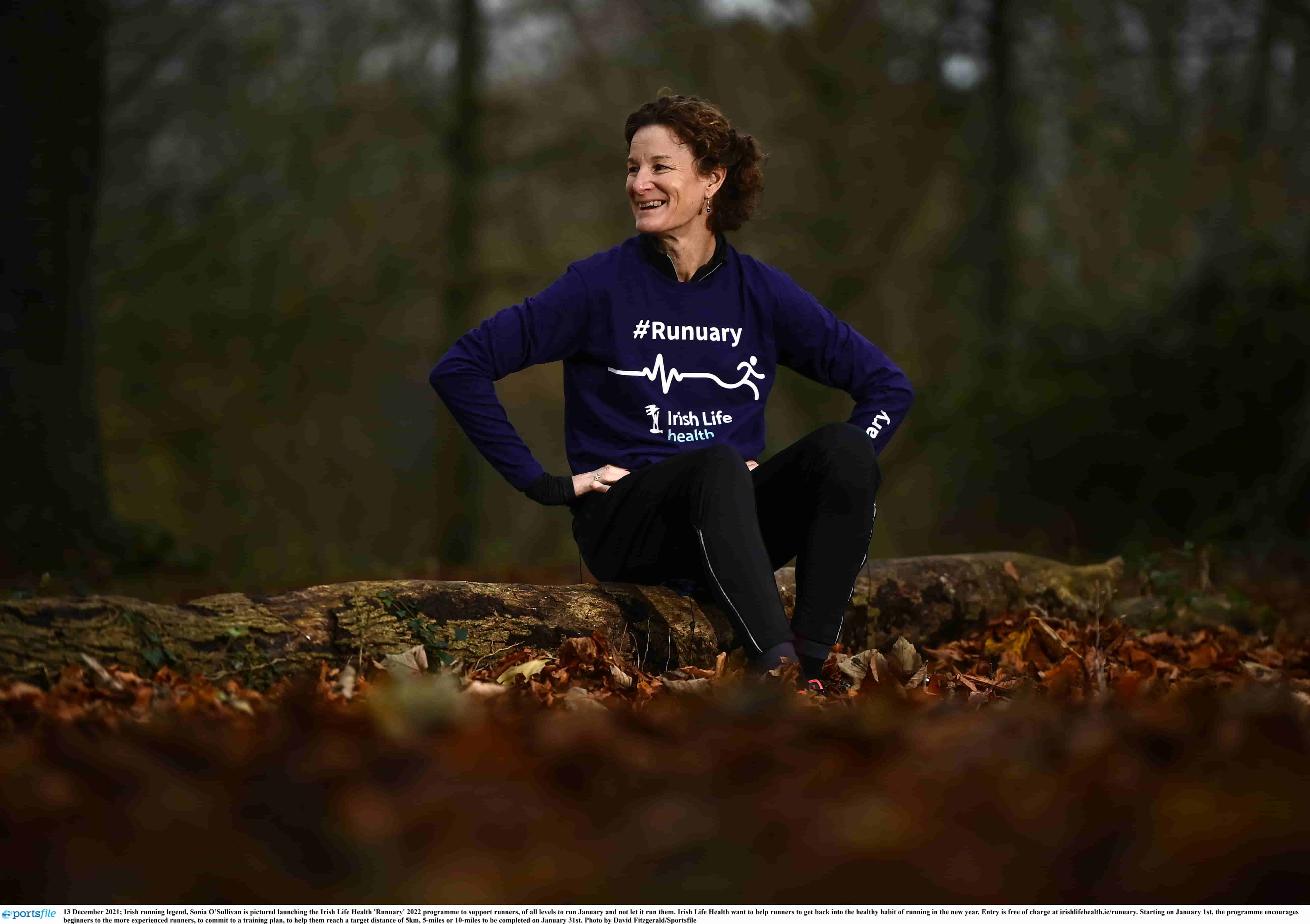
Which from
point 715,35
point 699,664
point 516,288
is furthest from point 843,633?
point 715,35

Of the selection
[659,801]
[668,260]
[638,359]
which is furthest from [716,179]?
[659,801]

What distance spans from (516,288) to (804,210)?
Result: 3334 millimetres

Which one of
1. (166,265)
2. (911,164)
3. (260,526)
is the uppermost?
(911,164)

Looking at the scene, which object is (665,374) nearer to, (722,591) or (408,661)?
(722,591)

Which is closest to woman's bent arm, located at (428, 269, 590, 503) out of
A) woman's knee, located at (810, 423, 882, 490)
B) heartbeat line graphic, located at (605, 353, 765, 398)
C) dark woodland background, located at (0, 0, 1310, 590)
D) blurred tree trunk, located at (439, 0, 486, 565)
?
heartbeat line graphic, located at (605, 353, 765, 398)

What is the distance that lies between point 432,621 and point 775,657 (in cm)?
98

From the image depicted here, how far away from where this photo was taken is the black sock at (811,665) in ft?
10.4

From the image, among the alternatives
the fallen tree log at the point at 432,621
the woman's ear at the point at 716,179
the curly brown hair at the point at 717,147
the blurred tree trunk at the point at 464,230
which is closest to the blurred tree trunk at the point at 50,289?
the fallen tree log at the point at 432,621

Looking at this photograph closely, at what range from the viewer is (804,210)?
1226cm

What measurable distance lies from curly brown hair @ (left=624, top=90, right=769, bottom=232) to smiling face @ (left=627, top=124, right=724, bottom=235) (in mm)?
37

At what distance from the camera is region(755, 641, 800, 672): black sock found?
3.01m

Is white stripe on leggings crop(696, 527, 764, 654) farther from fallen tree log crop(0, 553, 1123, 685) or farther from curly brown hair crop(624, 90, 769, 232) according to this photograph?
curly brown hair crop(624, 90, 769, 232)

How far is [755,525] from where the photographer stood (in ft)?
10.5
